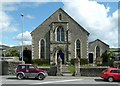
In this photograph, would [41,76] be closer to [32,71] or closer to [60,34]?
[32,71]

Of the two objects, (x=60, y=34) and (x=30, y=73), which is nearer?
(x=30, y=73)

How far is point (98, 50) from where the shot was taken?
172ft

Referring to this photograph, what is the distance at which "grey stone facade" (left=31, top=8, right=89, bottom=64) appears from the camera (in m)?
49.0

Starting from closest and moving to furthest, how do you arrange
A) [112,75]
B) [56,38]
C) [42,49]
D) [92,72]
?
[112,75] < [92,72] < [56,38] < [42,49]

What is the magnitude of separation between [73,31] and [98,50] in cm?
706

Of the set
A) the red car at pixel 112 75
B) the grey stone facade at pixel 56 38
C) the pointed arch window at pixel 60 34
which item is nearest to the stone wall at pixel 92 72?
the red car at pixel 112 75

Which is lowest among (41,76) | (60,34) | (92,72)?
(41,76)

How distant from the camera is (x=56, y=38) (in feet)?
162

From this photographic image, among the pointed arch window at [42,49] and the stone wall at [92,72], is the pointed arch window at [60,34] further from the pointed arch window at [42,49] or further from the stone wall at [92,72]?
the stone wall at [92,72]

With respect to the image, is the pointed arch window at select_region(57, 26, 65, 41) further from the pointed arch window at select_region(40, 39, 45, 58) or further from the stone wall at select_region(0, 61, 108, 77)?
the stone wall at select_region(0, 61, 108, 77)

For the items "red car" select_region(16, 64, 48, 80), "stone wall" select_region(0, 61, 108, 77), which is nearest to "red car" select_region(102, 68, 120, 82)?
"stone wall" select_region(0, 61, 108, 77)

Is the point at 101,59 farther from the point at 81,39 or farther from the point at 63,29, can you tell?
the point at 63,29

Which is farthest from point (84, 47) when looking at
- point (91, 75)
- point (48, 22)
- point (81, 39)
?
point (91, 75)

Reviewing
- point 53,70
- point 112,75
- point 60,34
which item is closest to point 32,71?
point 53,70
